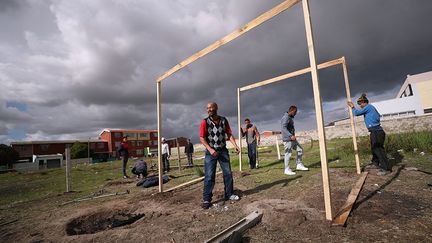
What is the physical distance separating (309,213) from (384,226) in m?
0.94

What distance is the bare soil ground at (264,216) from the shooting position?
2953mm

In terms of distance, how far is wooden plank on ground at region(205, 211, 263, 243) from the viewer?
275cm

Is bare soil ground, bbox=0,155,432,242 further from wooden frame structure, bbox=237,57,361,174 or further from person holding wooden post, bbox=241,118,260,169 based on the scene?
person holding wooden post, bbox=241,118,260,169

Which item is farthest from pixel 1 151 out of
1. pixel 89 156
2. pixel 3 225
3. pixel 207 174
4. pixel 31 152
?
pixel 207 174

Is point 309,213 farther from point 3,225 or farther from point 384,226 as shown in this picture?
point 3,225

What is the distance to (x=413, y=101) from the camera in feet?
127

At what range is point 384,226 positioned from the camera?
9.62ft

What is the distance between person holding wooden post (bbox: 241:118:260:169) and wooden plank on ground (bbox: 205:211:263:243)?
601 cm

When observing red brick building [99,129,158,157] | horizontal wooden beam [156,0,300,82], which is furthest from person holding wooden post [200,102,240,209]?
red brick building [99,129,158,157]

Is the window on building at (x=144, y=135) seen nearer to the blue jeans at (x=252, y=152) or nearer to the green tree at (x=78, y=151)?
the green tree at (x=78, y=151)

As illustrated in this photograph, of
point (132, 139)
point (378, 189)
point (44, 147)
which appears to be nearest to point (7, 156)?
point (44, 147)

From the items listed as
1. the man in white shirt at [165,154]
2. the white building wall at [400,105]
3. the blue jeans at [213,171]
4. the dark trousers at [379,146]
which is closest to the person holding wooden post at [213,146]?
the blue jeans at [213,171]

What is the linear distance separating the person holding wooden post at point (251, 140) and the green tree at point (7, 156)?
58840 mm

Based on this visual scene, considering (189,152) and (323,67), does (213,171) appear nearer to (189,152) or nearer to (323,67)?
(323,67)
